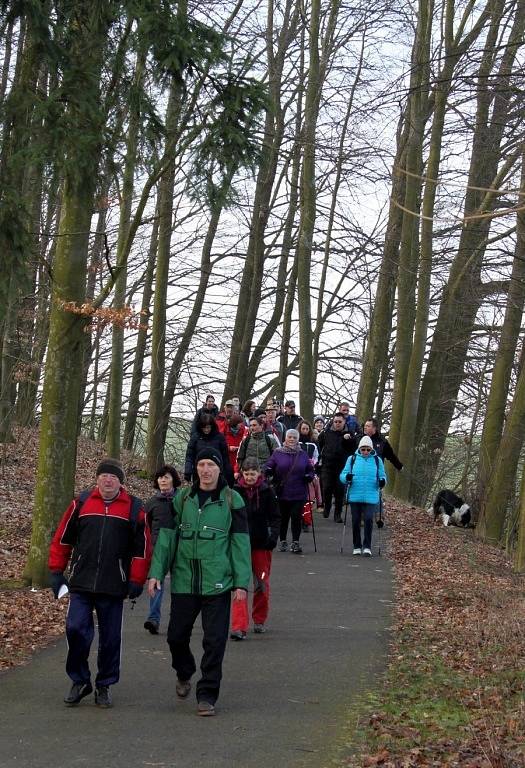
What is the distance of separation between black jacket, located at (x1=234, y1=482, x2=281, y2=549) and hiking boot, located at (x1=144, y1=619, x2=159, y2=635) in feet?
4.16

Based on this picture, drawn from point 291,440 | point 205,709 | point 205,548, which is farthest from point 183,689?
point 291,440

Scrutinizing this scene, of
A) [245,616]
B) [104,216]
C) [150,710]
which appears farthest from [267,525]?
[104,216]

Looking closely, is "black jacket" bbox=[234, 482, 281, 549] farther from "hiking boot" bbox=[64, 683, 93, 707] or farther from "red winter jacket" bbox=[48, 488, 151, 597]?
"hiking boot" bbox=[64, 683, 93, 707]

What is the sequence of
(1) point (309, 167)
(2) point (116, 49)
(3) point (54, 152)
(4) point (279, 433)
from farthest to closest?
1. (1) point (309, 167)
2. (4) point (279, 433)
3. (2) point (116, 49)
4. (3) point (54, 152)

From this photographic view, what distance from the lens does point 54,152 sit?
11.3m

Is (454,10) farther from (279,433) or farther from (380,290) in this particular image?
(279,433)

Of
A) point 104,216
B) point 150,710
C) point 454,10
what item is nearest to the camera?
point 150,710

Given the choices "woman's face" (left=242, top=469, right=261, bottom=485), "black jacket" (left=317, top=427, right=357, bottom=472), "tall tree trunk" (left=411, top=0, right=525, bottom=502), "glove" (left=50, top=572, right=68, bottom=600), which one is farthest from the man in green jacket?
"tall tree trunk" (left=411, top=0, right=525, bottom=502)

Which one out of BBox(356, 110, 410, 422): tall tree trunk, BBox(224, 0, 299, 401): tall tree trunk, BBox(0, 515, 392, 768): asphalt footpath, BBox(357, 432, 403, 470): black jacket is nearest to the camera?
BBox(0, 515, 392, 768): asphalt footpath

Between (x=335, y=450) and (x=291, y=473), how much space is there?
4951 mm

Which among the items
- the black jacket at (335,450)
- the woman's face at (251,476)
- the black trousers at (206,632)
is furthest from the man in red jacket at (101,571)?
the black jacket at (335,450)

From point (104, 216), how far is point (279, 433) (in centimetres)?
1203

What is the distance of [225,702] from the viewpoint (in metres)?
8.15

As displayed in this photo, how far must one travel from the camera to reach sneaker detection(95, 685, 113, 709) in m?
7.82
